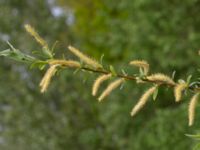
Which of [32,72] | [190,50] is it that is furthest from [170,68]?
[32,72]

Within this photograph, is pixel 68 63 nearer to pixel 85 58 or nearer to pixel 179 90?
pixel 85 58

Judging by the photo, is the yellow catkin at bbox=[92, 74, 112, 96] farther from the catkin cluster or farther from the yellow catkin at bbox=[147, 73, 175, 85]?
the yellow catkin at bbox=[147, 73, 175, 85]

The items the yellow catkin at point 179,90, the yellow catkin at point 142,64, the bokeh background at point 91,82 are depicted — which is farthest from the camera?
the bokeh background at point 91,82

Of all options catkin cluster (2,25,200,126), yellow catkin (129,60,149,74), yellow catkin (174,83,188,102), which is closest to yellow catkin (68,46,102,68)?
catkin cluster (2,25,200,126)

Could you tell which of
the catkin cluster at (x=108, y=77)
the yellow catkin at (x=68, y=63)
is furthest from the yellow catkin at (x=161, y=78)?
the yellow catkin at (x=68, y=63)

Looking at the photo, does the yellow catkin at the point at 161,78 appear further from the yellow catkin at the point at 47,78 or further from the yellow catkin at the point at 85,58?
the yellow catkin at the point at 47,78

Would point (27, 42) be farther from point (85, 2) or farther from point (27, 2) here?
point (85, 2)
